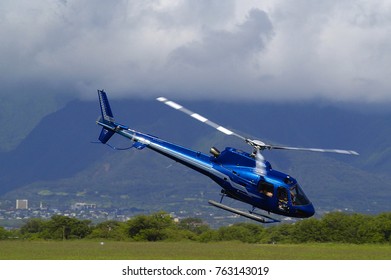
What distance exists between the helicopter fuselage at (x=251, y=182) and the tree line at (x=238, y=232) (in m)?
17.6

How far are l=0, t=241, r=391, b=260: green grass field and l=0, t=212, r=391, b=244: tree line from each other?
1038 centimetres

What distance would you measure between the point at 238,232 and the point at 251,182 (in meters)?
29.0

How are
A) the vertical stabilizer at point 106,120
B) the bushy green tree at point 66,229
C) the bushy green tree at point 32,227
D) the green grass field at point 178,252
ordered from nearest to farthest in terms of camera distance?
1. the green grass field at point 178,252
2. the vertical stabilizer at point 106,120
3. the bushy green tree at point 66,229
4. the bushy green tree at point 32,227

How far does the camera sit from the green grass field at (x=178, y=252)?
48625 millimetres

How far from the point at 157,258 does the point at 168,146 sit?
8006 millimetres

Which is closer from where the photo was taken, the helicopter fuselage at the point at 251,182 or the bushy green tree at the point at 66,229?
the helicopter fuselage at the point at 251,182

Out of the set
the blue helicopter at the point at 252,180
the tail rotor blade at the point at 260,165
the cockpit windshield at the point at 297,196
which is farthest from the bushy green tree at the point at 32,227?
the cockpit windshield at the point at 297,196

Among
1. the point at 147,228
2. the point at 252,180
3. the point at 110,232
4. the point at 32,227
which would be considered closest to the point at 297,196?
the point at 252,180

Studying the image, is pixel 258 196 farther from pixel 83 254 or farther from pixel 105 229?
pixel 105 229

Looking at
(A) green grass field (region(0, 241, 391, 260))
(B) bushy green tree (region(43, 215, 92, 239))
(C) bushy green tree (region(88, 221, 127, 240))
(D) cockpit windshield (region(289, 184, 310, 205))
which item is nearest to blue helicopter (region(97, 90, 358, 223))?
(D) cockpit windshield (region(289, 184, 310, 205))

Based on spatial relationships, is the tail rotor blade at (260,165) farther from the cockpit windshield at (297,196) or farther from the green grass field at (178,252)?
the green grass field at (178,252)

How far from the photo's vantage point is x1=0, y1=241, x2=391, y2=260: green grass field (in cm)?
4862

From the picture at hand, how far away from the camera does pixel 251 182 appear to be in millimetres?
50594

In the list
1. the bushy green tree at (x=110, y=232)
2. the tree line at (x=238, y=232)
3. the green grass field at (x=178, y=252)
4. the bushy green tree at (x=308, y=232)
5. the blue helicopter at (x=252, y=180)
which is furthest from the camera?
the bushy green tree at (x=308, y=232)
